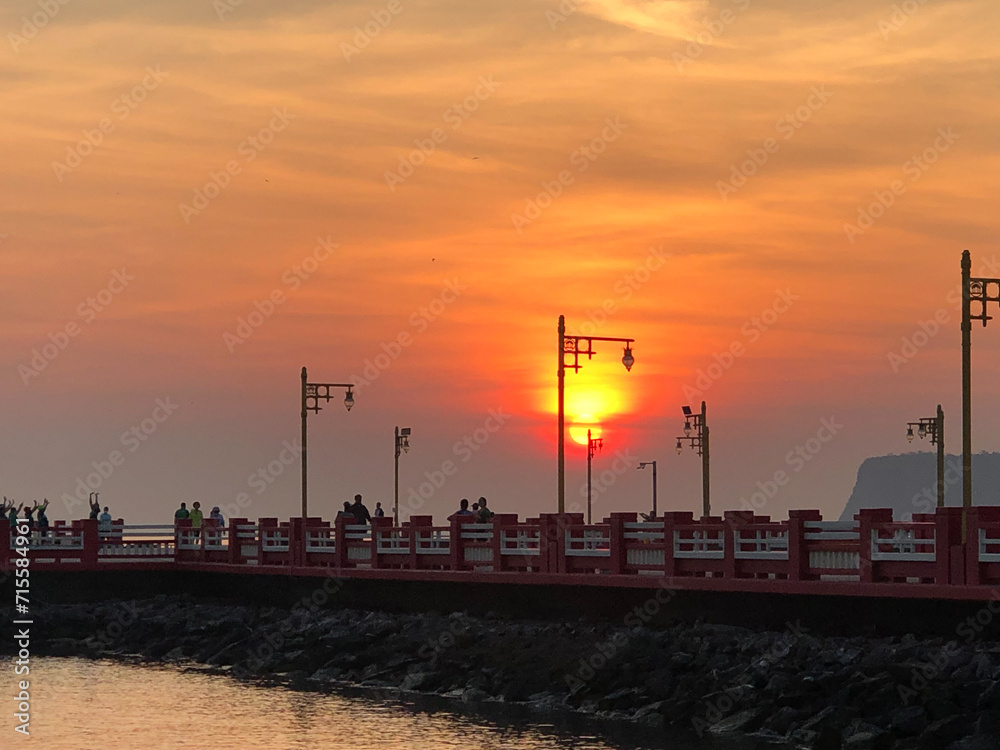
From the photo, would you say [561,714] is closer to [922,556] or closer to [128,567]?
[922,556]

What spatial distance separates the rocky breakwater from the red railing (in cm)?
119

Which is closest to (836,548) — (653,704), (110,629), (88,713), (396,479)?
(653,704)

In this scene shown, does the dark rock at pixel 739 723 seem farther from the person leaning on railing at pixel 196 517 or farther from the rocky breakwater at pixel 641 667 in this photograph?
the person leaning on railing at pixel 196 517

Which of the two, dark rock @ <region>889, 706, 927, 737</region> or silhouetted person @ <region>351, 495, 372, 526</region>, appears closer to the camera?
dark rock @ <region>889, 706, 927, 737</region>

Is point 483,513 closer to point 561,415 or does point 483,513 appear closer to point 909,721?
point 561,415

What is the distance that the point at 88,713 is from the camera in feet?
118

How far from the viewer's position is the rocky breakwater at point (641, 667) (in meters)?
26.8

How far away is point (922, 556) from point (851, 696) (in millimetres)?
2673

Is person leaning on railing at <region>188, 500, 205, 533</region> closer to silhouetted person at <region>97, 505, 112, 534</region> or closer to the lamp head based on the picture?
silhouetted person at <region>97, 505, 112, 534</region>

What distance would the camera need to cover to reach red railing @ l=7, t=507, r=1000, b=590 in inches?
1128

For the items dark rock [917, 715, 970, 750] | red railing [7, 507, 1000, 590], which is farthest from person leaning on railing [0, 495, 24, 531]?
dark rock [917, 715, 970, 750]

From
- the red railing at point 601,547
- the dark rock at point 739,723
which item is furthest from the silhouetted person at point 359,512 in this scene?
the dark rock at point 739,723

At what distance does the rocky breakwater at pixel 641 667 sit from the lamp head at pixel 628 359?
9409mm

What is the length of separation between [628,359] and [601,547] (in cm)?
904
